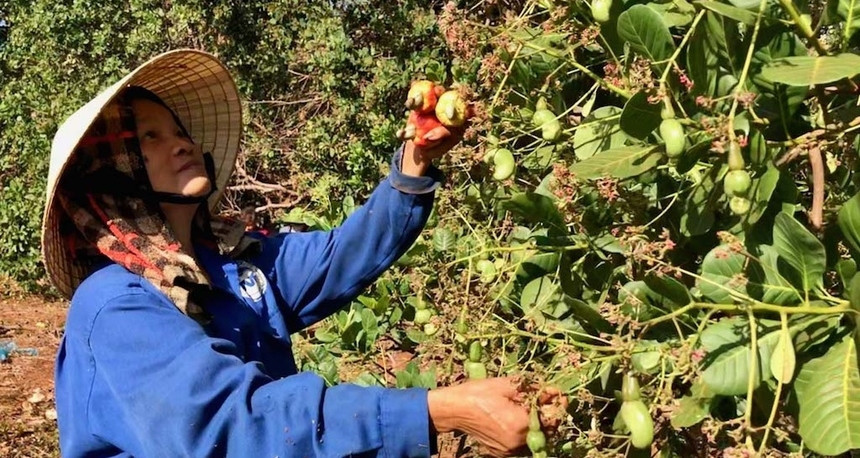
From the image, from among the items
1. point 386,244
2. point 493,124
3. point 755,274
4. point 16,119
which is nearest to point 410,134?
point 493,124

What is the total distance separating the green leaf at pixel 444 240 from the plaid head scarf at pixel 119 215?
45 centimetres

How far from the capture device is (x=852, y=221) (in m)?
0.98

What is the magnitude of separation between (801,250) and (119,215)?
119 centimetres

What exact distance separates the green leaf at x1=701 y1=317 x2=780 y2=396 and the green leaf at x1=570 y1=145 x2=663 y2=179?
0.19 meters

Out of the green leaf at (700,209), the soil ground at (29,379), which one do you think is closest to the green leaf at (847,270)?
the green leaf at (700,209)

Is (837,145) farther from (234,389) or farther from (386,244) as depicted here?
(386,244)

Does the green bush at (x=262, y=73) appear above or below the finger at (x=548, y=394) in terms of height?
below

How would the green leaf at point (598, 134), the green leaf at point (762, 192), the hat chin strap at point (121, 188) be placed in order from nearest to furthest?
1. the green leaf at point (762, 192)
2. the green leaf at point (598, 134)
3. the hat chin strap at point (121, 188)

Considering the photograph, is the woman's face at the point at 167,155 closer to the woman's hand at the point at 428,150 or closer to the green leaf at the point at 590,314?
the woman's hand at the point at 428,150

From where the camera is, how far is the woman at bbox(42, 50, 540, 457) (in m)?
1.29

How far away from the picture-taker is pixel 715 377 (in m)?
0.99

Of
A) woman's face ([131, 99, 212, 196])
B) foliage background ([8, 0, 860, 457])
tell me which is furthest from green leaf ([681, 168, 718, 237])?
woman's face ([131, 99, 212, 196])

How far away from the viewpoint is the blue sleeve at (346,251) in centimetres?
186

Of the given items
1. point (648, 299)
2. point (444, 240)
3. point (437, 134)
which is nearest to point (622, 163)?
point (648, 299)
